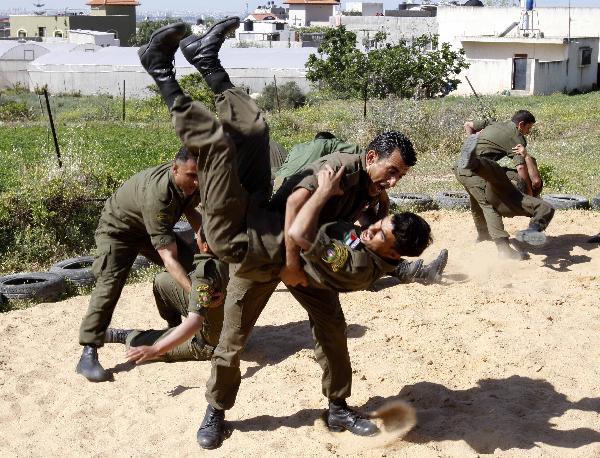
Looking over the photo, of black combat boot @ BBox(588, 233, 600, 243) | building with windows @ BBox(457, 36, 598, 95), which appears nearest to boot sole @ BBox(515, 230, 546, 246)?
black combat boot @ BBox(588, 233, 600, 243)

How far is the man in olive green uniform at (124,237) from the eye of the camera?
5672 millimetres

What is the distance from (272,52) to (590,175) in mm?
26050

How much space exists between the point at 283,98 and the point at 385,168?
2667cm

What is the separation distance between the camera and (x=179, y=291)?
618cm

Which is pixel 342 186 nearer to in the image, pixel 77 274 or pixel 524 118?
pixel 77 274

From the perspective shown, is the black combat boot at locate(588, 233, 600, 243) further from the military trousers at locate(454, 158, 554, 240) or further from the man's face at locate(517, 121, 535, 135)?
the man's face at locate(517, 121, 535, 135)

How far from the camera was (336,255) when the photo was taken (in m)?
4.16

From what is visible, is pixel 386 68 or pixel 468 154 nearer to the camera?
pixel 468 154

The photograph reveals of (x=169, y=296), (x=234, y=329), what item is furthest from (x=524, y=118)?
(x=234, y=329)

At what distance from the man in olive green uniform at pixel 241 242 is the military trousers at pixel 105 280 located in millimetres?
1439

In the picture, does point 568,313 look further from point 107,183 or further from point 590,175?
point 590,175

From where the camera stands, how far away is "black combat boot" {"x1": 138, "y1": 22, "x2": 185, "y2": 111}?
16.0 ft

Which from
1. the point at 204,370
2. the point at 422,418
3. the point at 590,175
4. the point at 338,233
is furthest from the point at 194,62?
the point at 590,175

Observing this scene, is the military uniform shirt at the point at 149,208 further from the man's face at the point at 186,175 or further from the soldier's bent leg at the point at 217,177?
the soldier's bent leg at the point at 217,177
